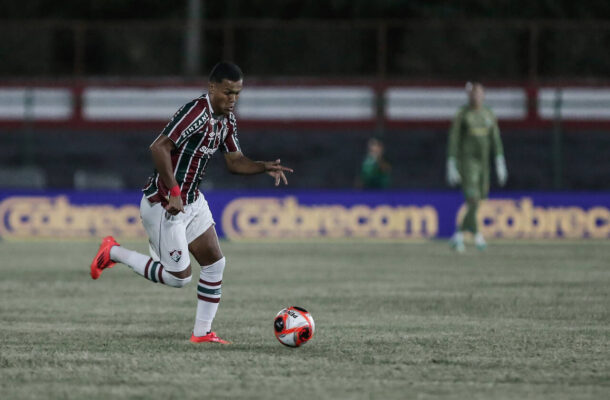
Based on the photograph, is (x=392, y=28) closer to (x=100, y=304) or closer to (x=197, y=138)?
(x=100, y=304)

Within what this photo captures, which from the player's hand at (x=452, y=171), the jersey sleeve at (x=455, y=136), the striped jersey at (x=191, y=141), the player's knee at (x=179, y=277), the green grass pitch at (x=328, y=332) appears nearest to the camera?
the green grass pitch at (x=328, y=332)

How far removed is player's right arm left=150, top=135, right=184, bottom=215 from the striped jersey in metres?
0.06

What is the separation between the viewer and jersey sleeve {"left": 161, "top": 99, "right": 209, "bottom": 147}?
8492mm

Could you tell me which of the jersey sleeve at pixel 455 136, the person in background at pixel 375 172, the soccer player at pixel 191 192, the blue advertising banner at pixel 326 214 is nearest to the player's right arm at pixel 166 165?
the soccer player at pixel 191 192

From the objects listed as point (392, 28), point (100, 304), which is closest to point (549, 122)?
point (392, 28)

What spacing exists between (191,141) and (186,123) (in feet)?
0.66

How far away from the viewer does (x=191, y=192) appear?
888 cm

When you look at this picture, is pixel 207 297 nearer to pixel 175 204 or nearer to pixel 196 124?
pixel 175 204

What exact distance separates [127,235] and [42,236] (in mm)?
1536

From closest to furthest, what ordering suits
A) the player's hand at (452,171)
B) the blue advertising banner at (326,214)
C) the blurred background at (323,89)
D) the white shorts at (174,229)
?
the white shorts at (174,229) < the player's hand at (452,171) < the blue advertising banner at (326,214) < the blurred background at (323,89)

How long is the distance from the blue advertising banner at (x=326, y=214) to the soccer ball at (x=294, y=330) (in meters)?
13.5

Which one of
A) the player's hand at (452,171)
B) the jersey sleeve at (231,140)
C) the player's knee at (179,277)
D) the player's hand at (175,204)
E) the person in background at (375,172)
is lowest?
the person in background at (375,172)

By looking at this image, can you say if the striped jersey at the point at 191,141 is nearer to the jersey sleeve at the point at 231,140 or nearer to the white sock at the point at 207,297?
the jersey sleeve at the point at 231,140

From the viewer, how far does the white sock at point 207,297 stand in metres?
8.81
